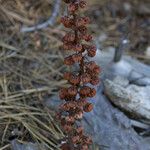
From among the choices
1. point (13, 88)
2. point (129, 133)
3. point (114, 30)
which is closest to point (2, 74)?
point (13, 88)

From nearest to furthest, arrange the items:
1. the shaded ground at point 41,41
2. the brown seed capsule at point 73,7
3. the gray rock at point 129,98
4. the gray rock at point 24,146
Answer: the brown seed capsule at point 73,7 → the gray rock at point 24,146 → the gray rock at point 129,98 → the shaded ground at point 41,41

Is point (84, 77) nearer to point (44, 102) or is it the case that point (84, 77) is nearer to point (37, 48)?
point (44, 102)

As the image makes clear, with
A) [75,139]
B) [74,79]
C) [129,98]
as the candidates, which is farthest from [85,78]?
[129,98]

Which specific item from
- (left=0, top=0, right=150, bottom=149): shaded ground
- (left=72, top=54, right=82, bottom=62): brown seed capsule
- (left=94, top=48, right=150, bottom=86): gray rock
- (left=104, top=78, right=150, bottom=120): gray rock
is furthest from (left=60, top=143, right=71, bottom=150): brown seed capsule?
(left=94, top=48, right=150, bottom=86): gray rock

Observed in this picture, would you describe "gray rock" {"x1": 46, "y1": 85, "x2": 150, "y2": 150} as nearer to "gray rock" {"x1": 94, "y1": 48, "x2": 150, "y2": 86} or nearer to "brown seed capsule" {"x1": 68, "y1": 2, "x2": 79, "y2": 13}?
"gray rock" {"x1": 94, "y1": 48, "x2": 150, "y2": 86}

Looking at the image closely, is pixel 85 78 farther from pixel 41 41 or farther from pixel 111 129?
pixel 41 41

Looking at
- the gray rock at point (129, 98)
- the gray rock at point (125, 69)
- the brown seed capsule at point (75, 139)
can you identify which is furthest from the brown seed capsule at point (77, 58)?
the gray rock at point (125, 69)

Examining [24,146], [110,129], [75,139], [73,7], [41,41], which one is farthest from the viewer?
[41,41]

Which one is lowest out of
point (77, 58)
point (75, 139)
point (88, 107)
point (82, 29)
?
point (75, 139)

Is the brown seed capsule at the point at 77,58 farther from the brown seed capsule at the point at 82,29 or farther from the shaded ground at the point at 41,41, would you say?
the shaded ground at the point at 41,41
